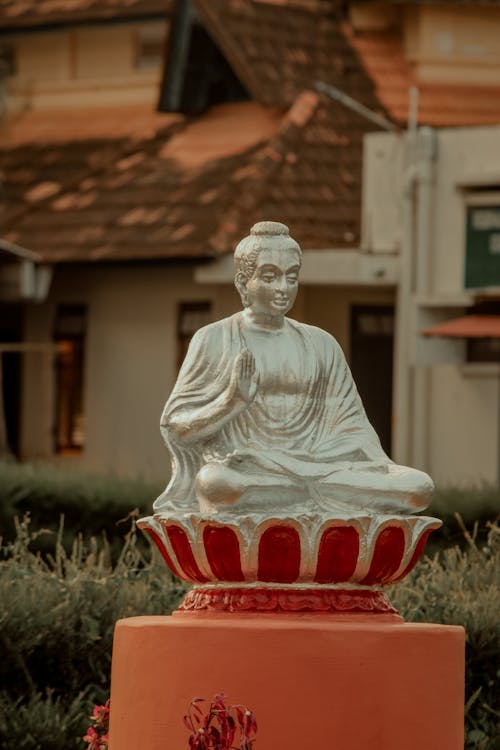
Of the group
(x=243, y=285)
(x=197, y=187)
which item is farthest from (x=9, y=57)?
(x=243, y=285)

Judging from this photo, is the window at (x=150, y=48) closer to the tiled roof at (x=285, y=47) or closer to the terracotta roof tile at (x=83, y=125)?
the terracotta roof tile at (x=83, y=125)

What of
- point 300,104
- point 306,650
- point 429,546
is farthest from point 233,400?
point 300,104

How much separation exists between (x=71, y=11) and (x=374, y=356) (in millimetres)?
6108

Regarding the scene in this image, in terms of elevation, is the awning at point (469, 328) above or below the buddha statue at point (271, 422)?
above

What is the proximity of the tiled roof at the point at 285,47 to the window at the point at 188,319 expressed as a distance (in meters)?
2.51

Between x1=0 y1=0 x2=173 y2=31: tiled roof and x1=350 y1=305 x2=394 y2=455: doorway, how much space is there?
4674mm

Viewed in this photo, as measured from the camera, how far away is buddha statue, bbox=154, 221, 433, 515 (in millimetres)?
10836

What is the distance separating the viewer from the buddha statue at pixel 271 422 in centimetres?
1084

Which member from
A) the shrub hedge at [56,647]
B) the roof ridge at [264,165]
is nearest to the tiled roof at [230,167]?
the roof ridge at [264,165]

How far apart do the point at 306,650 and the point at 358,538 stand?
530 mm

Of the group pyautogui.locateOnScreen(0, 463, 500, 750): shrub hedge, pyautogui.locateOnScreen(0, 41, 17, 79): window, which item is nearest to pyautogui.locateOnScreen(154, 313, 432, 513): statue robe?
pyautogui.locateOnScreen(0, 463, 500, 750): shrub hedge

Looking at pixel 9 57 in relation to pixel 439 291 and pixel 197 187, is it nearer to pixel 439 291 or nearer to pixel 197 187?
pixel 197 187

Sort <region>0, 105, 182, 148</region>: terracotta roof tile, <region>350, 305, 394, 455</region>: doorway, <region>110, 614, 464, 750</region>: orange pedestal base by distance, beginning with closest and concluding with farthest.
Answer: <region>110, 614, 464, 750</region>: orange pedestal base
<region>350, 305, 394, 455</region>: doorway
<region>0, 105, 182, 148</region>: terracotta roof tile

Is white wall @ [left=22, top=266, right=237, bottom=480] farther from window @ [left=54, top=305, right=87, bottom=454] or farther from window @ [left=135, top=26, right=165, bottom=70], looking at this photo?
window @ [left=135, top=26, right=165, bottom=70]
